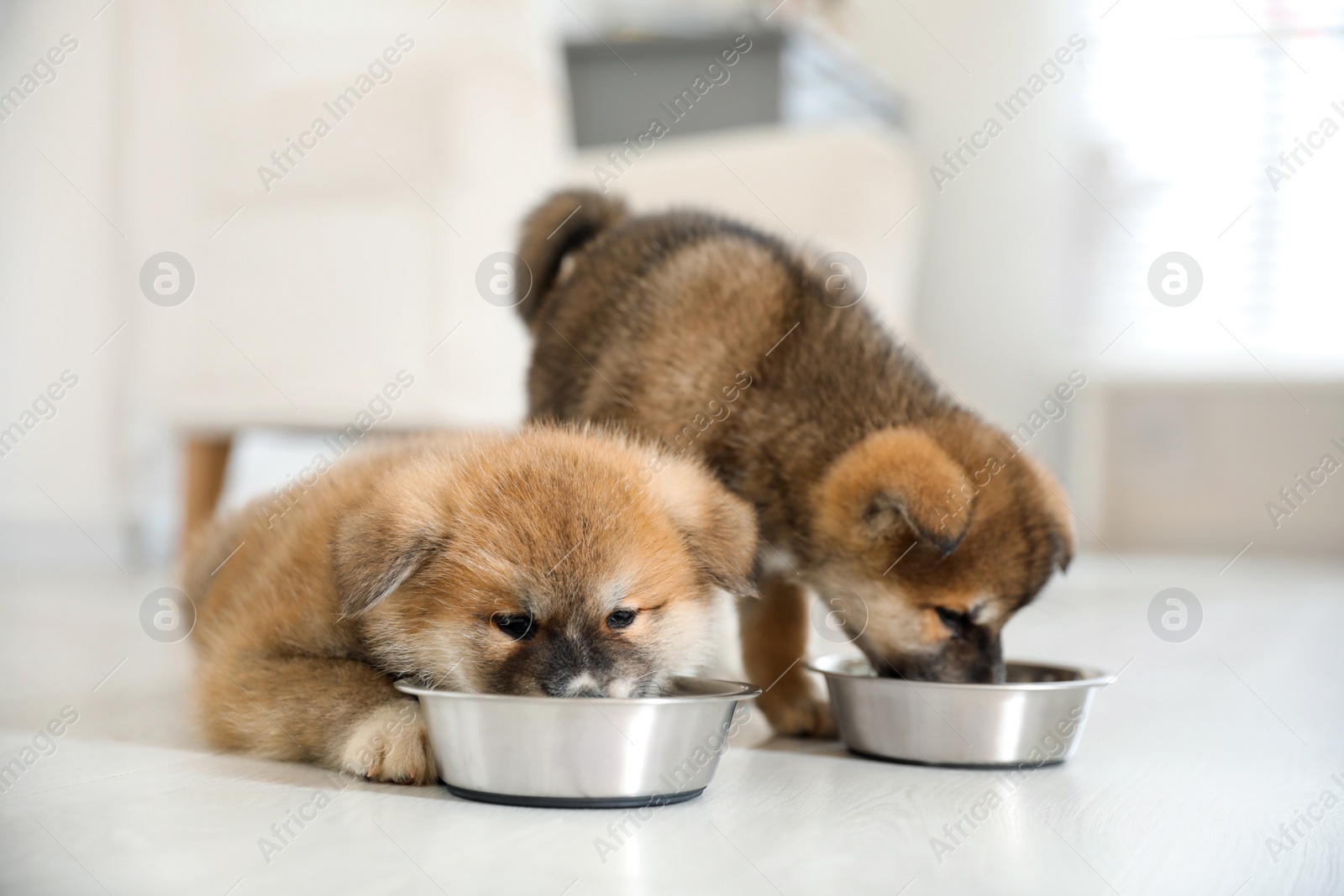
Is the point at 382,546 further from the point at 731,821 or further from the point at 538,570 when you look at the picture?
the point at 731,821

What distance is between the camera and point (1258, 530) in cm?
586

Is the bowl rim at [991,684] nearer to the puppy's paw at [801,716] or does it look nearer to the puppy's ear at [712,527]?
the puppy's paw at [801,716]

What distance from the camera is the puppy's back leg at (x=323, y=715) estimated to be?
147 cm

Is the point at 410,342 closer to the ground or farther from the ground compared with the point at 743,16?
closer to the ground

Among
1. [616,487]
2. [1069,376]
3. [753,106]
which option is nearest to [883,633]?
[616,487]

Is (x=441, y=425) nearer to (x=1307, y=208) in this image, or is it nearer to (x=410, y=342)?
(x=410, y=342)

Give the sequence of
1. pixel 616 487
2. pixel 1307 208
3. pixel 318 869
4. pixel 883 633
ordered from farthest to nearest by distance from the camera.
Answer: pixel 1307 208 → pixel 883 633 → pixel 616 487 → pixel 318 869

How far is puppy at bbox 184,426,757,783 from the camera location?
1.38 metres

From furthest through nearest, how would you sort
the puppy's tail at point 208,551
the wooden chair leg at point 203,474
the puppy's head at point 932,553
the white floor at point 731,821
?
1. the wooden chair leg at point 203,474
2. the puppy's tail at point 208,551
3. the puppy's head at point 932,553
4. the white floor at point 731,821

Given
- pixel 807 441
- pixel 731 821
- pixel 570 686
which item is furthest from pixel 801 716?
pixel 570 686

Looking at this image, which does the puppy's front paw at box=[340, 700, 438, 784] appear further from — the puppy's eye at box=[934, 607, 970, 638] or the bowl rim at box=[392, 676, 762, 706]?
the puppy's eye at box=[934, 607, 970, 638]

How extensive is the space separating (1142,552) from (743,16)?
128 inches

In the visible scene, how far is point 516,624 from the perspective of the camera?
1396 mm

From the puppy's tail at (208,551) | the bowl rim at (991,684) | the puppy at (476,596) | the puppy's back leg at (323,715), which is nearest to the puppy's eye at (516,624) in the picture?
the puppy at (476,596)
